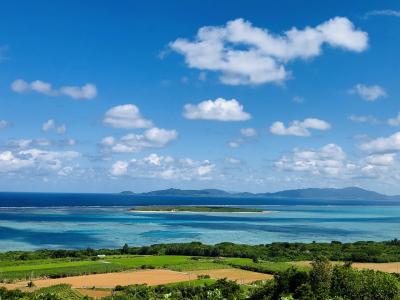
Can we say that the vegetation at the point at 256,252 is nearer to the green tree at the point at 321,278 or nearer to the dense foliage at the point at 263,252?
the dense foliage at the point at 263,252

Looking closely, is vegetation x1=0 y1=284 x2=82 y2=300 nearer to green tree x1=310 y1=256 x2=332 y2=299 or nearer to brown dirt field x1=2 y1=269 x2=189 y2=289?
brown dirt field x1=2 y1=269 x2=189 y2=289

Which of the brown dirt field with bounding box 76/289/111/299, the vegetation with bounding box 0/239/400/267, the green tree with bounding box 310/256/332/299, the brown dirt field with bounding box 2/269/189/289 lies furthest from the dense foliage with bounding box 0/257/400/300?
the vegetation with bounding box 0/239/400/267

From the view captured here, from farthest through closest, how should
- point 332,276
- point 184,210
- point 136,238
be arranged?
point 184,210
point 136,238
point 332,276

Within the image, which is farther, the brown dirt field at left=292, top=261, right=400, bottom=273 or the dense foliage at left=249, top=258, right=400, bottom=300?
the brown dirt field at left=292, top=261, right=400, bottom=273

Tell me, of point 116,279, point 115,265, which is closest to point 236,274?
point 116,279

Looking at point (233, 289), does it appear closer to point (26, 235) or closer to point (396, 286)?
point (396, 286)

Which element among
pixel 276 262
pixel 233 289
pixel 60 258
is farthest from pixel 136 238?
pixel 233 289

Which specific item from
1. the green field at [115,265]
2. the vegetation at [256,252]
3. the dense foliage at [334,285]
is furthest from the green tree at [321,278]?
the vegetation at [256,252]
